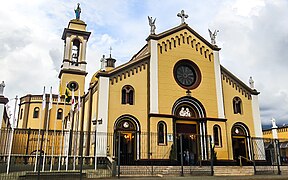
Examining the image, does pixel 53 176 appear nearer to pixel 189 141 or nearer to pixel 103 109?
pixel 103 109

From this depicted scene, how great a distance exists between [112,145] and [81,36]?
2357 centimetres

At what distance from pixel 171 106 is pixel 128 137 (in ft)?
15.9

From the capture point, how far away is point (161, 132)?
2414 cm

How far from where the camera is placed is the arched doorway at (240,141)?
27.3m

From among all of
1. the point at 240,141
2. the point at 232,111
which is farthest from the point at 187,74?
the point at 240,141

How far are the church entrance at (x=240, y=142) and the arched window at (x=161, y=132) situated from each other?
758 cm

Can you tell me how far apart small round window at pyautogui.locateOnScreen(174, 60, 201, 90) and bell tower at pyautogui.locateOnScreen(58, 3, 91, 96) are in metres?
17.0

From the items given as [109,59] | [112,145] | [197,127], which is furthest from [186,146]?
[109,59]

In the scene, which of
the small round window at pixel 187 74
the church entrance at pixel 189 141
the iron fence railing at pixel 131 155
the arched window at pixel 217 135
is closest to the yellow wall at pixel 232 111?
the arched window at pixel 217 135

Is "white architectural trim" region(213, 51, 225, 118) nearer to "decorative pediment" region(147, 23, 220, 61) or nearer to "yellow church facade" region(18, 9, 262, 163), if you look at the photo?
"yellow church facade" region(18, 9, 262, 163)

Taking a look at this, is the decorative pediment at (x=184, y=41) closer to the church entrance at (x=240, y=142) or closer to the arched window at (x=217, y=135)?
the arched window at (x=217, y=135)

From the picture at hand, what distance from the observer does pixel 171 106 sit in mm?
25172

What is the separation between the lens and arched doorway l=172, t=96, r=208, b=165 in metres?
25.3

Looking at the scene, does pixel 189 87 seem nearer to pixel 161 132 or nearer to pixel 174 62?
pixel 174 62
